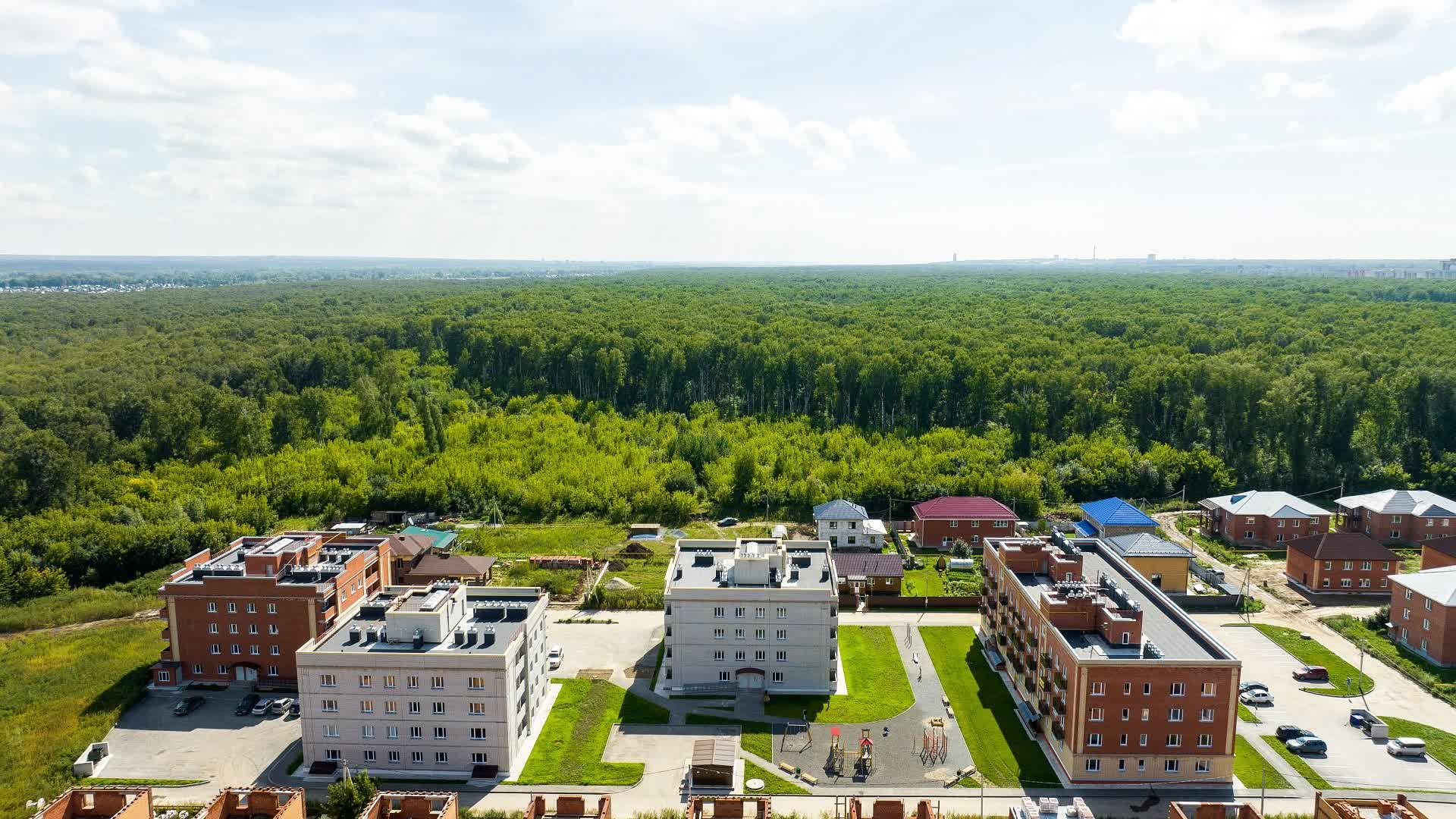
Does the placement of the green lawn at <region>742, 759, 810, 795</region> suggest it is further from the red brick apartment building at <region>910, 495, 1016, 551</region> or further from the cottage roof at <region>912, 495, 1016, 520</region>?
the cottage roof at <region>912, 495, 1016, 520</region>

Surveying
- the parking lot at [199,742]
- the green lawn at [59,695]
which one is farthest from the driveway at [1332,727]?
the green lawn at [59,695]

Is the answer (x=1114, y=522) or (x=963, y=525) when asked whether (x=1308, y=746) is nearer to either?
(x=1114, y=522)

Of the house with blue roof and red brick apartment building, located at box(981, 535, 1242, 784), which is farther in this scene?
the house with blue roof

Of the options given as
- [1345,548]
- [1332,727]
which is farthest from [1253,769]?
[1345,548]

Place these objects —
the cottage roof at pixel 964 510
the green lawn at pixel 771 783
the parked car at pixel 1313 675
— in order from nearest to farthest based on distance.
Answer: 1. the green lawn at pixel 771 783
2. the parked car at pixel 1313 675
3. the cottage roof at pixel 964 510

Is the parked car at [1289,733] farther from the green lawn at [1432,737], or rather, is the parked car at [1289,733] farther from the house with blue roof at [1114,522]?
the house with blue roof at [1114,522]

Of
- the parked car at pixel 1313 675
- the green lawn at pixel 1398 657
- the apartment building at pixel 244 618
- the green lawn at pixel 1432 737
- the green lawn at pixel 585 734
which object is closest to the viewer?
the green lawn at pixel 585 734

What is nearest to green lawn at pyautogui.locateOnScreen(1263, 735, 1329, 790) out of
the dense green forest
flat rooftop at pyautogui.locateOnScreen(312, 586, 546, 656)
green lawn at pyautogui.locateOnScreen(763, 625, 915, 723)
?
green lawn at pyautogui.locateOnScreen(763, 625, 915, 723)
